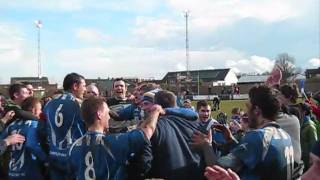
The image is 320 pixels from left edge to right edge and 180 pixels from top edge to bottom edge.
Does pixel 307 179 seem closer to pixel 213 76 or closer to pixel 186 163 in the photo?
pixel 186 163

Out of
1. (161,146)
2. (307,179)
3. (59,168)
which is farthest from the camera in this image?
(59,168)

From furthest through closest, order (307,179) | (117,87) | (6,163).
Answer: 1. (117,87)
2. (6,163)
3. (307,179)

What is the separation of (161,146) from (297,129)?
199 centimetres

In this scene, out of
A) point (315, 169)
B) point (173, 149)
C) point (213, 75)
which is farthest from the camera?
point (213, 75)

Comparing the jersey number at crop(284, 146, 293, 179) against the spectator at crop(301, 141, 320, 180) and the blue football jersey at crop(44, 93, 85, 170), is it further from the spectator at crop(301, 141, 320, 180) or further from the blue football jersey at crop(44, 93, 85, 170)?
the blue football jersey at crop(44, 93, 85, 170)

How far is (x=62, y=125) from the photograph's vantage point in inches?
236

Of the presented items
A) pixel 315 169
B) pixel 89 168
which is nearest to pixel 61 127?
pixel 89 168

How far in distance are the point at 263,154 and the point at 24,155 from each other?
3535 mm

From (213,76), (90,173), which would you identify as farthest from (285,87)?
(213,76)

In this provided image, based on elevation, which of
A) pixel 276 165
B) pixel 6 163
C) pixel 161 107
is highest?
pixel 161 107

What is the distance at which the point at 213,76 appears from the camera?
385ft

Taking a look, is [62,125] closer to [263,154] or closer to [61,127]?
[61,127]

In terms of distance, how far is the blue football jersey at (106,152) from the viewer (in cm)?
451

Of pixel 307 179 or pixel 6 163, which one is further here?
pixel 6 163
